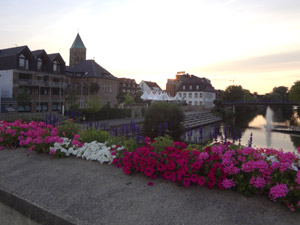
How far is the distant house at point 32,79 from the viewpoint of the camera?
3366cm

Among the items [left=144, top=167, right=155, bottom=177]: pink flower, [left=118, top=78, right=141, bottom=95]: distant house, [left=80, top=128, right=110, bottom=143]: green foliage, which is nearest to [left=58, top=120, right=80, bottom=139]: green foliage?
[left=80, top=128, right=110, bottom=143]: green foliage

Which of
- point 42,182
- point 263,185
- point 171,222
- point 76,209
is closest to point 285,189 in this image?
point 263,185

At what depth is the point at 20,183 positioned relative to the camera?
4.45 metres

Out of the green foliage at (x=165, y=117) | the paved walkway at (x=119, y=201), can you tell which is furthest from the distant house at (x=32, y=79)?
the paved walkway at (x=119, y=201)

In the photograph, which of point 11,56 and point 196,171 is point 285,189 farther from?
point 11,56

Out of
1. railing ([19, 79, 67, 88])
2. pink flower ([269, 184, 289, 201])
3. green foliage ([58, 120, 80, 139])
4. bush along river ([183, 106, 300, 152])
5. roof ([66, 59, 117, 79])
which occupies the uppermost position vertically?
roof ([66, 59, 117, 79])

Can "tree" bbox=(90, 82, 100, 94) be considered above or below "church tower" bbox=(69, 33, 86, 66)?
below

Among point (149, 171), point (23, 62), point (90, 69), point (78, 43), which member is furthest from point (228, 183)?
point (78, 43)

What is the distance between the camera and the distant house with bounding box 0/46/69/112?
1325 inches

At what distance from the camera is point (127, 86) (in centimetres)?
8425

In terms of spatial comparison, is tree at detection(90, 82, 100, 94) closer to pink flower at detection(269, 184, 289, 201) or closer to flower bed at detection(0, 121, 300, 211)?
flower bed at detection(0, 121, 300, 211)

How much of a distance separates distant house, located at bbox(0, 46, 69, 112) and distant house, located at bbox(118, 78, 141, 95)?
133 feet

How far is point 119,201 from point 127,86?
81.8m

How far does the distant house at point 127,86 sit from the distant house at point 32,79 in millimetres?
40632
